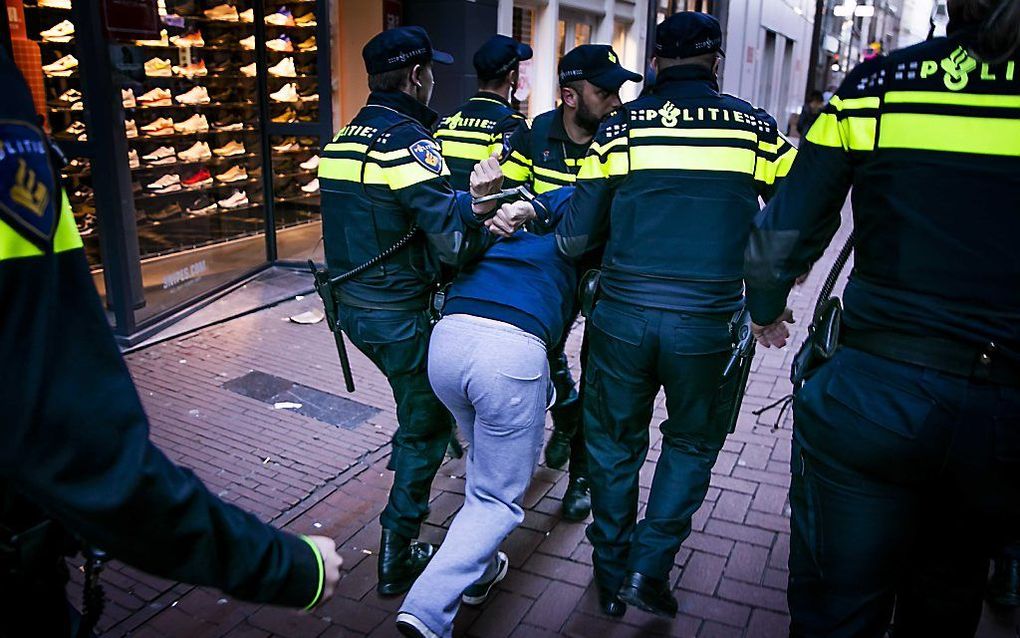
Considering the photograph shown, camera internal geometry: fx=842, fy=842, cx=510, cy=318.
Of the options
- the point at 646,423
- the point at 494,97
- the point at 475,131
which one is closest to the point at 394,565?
the point at 646,423

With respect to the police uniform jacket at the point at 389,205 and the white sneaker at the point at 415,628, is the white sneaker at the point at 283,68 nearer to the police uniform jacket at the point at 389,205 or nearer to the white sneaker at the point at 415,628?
the police uniform jacket at the point at 389,205

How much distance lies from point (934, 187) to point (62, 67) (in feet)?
20.1

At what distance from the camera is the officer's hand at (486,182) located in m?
3.09

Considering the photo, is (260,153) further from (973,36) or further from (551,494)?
(973,36)

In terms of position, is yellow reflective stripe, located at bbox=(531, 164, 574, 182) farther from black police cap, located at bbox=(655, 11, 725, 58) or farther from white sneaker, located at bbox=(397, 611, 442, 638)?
white sneaker, located at bbox=(397, 611, 442, 638)

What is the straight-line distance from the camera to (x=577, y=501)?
13.3 feet

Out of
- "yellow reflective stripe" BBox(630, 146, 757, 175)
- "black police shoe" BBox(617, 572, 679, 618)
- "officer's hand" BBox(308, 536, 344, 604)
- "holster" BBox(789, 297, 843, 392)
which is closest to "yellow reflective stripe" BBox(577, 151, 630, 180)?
"yellow reflective stripe" BBox(630, 146, 757, 175)

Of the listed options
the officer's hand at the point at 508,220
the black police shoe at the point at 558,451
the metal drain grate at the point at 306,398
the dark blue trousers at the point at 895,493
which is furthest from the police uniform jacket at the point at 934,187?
the metal drain grate at the point at 306,398

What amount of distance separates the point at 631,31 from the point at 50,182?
46.5ft

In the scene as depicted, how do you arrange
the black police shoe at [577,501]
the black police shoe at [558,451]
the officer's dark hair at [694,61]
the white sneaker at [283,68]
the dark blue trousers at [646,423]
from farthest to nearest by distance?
the white sneaker at [283,68], the black police shoe at [558,451], the black police shoe at [577,501], the officer's dark hair at [694,61], the dark blue trousers at [646,423]

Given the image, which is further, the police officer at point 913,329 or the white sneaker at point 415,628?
the white sneaker at point 415,628

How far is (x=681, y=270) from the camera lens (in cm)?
303

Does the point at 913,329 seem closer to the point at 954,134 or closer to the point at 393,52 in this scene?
the point at 954,134

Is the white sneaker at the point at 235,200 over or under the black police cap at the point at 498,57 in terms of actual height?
under
